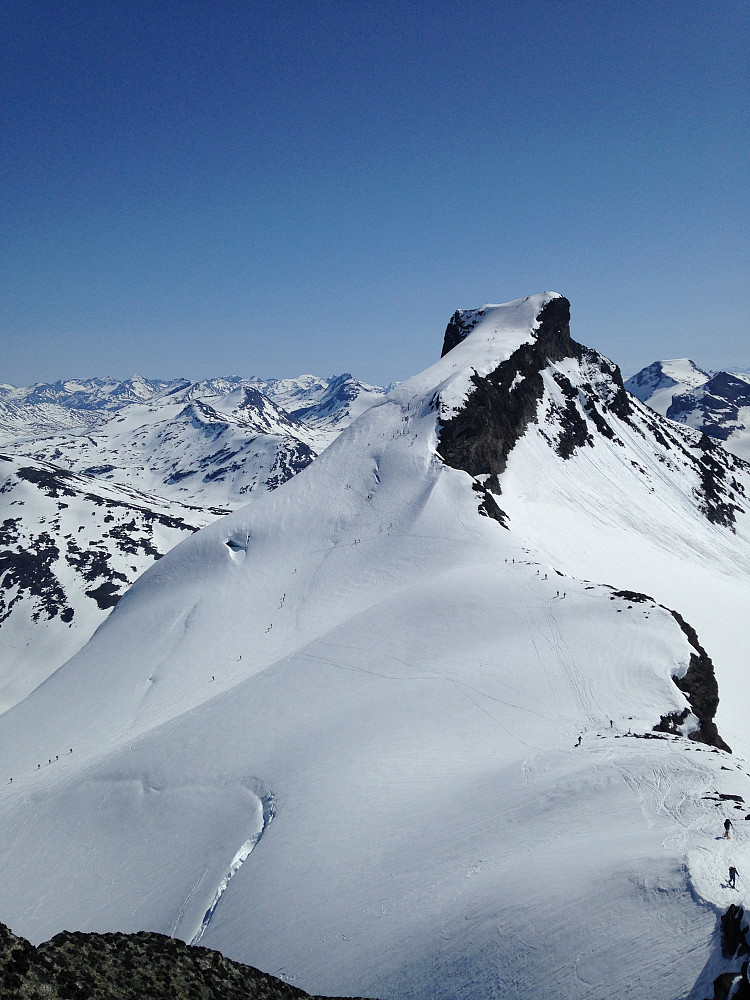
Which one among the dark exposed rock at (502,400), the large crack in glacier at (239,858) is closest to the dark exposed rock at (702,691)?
the large crack in glacier at (239,858)

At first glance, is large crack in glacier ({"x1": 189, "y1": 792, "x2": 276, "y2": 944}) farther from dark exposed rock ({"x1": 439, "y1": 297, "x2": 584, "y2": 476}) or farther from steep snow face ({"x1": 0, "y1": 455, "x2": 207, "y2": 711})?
steep snow face ({"x1": 0, "y1": 455, "x2": 207, "y2": 711})

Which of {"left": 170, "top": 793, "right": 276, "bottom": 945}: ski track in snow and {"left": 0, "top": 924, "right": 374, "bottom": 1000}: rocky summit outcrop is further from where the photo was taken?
{"left": 170, "top": 793, "right": 276, "bottom": 945}: ski track in snow

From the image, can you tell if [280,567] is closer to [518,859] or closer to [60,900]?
[60,900]

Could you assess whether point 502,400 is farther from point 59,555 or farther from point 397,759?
point 59,555

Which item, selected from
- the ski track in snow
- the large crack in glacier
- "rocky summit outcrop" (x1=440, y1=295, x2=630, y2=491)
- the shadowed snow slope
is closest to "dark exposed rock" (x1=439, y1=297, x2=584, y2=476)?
"rocky summit outcrop" (x1=440, y1=295, x2=630, y2=491)

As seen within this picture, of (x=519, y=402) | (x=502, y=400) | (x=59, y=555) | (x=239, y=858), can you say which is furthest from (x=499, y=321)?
(x=59, y=555)
